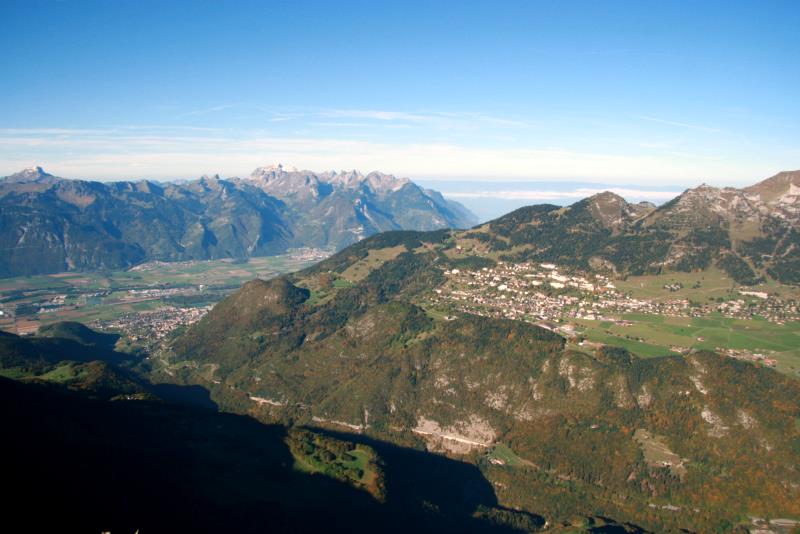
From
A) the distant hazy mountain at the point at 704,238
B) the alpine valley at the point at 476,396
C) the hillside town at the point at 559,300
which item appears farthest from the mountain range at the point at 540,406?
the distant hazy mountain at the point at 704,238

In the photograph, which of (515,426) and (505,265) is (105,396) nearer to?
(515,426)

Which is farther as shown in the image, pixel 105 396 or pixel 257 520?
pixel 105 396

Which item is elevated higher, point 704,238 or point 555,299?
point 704,238

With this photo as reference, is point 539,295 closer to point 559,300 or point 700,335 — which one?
point 559,300

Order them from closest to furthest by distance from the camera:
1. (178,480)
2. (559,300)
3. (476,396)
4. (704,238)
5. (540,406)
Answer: (178,480), (540,406), (476,396), (559,300), (704,238)

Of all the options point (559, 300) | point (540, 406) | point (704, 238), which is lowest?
point (540, 406)

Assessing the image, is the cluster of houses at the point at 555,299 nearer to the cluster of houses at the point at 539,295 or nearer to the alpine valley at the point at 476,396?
the cluster of houses at the point at 539,295

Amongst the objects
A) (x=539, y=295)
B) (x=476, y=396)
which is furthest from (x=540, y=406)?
(x=539, y=295)

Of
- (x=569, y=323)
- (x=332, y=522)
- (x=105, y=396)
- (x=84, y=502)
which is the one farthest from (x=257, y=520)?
(x=569, y=323)
